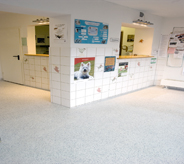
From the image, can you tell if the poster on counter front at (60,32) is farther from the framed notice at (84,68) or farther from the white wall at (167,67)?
the white wall at (167,67)

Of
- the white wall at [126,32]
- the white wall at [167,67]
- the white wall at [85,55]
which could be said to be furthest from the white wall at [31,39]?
the white wall at [167,67]

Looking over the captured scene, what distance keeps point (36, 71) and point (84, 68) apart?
5.80 ft

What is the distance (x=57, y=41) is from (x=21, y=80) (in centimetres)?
229

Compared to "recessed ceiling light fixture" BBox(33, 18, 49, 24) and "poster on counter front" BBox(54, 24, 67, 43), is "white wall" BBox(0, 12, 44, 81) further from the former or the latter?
"poster on counter front" BBox(54, 24, 67, 43)

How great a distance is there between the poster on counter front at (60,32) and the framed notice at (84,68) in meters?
0.46

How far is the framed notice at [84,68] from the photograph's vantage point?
3026 mm

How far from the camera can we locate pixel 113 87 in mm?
3875

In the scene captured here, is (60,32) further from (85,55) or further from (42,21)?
(42,21)

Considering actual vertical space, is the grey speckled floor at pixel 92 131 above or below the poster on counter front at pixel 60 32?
below

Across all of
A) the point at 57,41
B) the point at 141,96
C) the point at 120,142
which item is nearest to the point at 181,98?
the point at 141,96

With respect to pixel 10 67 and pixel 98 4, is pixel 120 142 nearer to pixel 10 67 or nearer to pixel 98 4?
pixel 98 4

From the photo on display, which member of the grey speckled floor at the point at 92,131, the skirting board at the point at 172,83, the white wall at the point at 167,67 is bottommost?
the grey speckled floor at the point at 92,131

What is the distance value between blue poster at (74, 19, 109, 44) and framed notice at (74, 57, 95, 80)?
0.36 m

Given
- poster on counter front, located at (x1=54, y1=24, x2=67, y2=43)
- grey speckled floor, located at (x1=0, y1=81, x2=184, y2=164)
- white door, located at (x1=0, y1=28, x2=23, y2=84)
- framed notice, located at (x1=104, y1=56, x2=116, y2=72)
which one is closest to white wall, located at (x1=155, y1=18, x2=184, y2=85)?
grey speckled floor, located at (x1=0, y1=81, x2=184, y2=164)
